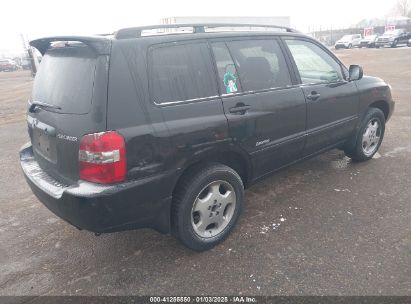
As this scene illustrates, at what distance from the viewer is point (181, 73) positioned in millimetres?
2576

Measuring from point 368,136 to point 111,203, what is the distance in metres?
3.74

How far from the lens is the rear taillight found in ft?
7.14

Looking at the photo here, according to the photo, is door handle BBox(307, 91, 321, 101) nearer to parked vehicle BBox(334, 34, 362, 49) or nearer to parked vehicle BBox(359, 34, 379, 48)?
parked vehicle BBox(359, 34, 379, 48)

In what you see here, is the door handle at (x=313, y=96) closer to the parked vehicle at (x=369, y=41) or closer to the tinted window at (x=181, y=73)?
the tinted window at (x=181, y=73)

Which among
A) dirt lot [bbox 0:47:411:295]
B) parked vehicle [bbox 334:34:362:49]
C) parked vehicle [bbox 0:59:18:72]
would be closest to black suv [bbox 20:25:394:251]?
dirt lot [bbox 0:47:411:295]

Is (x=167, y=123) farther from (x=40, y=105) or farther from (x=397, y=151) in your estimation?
(x=397, y=151)

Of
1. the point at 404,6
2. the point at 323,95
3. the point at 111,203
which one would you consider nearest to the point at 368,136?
the point at 323,95

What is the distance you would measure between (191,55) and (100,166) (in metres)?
1.16

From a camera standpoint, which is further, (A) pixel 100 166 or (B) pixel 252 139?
(B) pixel 252 139

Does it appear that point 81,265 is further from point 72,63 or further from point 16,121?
point 16,121

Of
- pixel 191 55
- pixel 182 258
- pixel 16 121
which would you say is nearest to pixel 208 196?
pixel 182 258

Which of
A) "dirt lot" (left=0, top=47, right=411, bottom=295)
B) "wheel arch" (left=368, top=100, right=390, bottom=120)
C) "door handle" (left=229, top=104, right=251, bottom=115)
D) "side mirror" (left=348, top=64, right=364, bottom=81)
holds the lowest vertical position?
"dirt lot" (left=0, top=47, right=411, bottom=295)

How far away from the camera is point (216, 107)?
2.70m

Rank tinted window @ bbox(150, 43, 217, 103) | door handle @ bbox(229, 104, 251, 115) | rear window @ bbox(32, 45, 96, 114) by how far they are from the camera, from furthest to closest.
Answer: door handle @ bbox(229, 104, 251, 115) < tinted window @ bbox(150, 43, 217, 103) < rear window @ bbox(32, 45, 96, 114)
